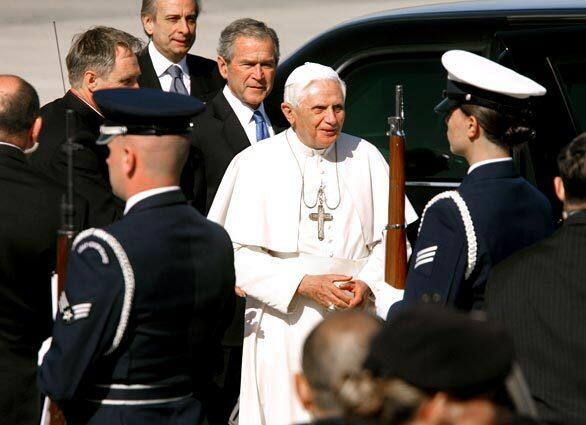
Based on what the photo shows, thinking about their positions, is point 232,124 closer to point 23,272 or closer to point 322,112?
point 322,112

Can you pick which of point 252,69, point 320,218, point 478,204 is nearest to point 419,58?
point 252,69

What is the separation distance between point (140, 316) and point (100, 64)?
1859 millimetres

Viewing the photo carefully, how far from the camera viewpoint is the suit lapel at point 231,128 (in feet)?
19.8

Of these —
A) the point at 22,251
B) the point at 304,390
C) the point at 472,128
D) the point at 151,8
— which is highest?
the point at 151,8

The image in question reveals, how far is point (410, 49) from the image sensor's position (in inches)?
242

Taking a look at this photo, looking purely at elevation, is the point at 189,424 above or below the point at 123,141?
below

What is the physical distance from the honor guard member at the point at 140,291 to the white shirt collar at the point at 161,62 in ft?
7.60

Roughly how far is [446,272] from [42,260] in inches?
51.6

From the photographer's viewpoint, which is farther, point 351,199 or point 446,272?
→ point 351,199

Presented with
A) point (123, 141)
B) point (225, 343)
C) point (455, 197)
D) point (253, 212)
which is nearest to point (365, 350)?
point (123, 141)

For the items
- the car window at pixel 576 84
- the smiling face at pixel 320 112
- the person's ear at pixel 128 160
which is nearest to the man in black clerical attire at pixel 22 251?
the person's ear at pixel 128 160

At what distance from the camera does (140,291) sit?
3959 mm

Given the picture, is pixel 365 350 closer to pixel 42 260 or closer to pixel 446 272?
pixel 446 272

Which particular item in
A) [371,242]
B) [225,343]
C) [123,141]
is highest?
[123,141]
